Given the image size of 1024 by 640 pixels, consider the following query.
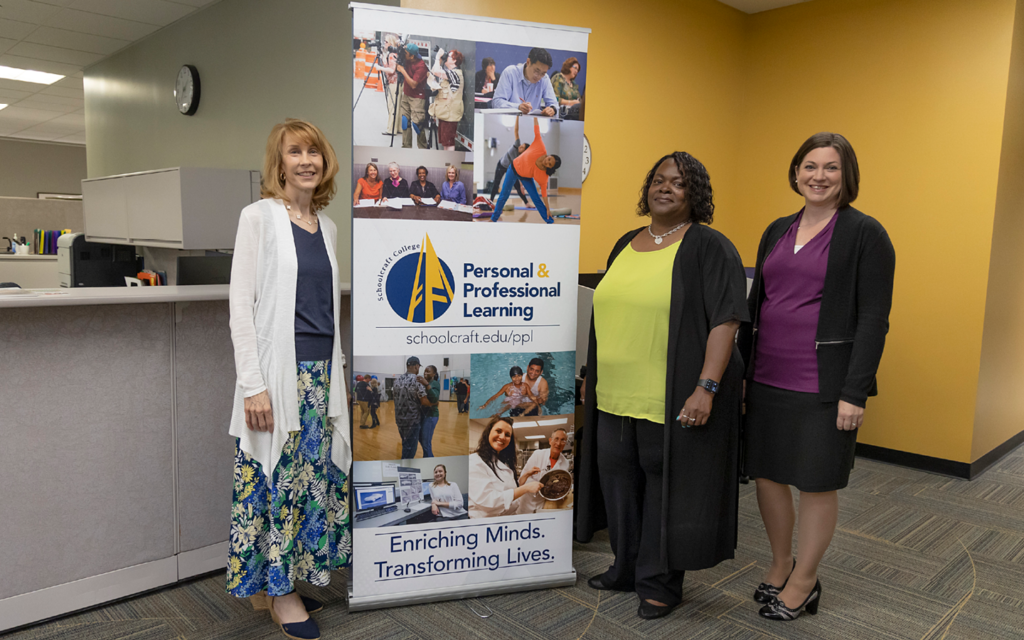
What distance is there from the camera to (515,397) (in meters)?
2.28

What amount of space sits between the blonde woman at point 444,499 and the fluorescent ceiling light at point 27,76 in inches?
271

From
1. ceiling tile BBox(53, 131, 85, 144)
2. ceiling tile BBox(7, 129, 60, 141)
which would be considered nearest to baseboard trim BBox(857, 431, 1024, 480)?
ceiling tile BBox(53, 131, 85, 144)

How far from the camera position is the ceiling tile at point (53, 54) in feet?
19.0

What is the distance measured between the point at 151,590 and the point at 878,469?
3.71 m

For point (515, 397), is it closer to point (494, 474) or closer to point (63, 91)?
point (494, 474)

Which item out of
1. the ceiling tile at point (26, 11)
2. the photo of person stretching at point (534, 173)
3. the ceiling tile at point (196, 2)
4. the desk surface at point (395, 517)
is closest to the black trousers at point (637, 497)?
the desk surface at point (395, 517)

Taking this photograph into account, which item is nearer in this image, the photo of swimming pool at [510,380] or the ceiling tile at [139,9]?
the photo of swimming pool at [510,380]

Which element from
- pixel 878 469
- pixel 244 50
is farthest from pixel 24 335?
pixel 878 469

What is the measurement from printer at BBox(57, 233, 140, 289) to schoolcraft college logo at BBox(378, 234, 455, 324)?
3418 millimetres

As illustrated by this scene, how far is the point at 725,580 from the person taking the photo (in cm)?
248

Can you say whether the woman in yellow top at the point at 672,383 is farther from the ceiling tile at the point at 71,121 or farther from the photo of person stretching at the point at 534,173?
the ceiling tile at the point at 71,121

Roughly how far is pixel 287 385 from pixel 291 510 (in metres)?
0.37

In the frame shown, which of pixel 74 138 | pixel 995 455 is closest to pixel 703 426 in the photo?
pixel 995 455

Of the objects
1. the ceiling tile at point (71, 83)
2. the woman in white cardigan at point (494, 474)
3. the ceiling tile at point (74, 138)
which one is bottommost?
the woman in white cardigan at point (494, 474)
